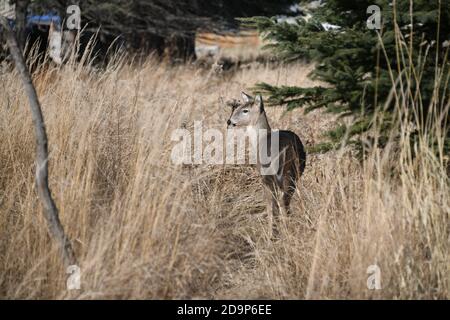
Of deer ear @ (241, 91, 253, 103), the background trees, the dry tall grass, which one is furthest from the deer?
the background trees

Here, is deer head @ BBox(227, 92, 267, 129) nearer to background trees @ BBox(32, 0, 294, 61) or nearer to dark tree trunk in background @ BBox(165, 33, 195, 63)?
background trees @ BBox(32, 0, 294, 61)

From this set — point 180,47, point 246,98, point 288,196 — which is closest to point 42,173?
point 288,196

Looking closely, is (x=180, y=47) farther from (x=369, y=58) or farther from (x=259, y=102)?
(x=369, y=58)

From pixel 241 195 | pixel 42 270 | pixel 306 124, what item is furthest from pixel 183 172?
pixel 306 124

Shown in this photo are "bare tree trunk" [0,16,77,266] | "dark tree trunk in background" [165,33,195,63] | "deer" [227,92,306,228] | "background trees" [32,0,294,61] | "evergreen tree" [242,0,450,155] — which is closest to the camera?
"bare tree trunk" [0,16,77,266]

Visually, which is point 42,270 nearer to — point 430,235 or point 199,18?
point 430,235

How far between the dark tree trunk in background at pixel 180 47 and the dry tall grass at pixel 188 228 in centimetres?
964

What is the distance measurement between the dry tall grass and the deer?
0.52 ft

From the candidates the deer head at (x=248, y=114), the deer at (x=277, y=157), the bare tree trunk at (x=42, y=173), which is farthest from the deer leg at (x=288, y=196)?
the bare tree trunk at (x=42, y=173)

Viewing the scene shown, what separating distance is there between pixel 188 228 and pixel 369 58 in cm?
164

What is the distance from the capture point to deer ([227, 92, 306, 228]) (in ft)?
14.6

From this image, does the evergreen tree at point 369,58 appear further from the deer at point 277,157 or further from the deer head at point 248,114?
the deer head at point 248,114

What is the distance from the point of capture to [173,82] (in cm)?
904

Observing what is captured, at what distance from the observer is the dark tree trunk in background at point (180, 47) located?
542 inches
